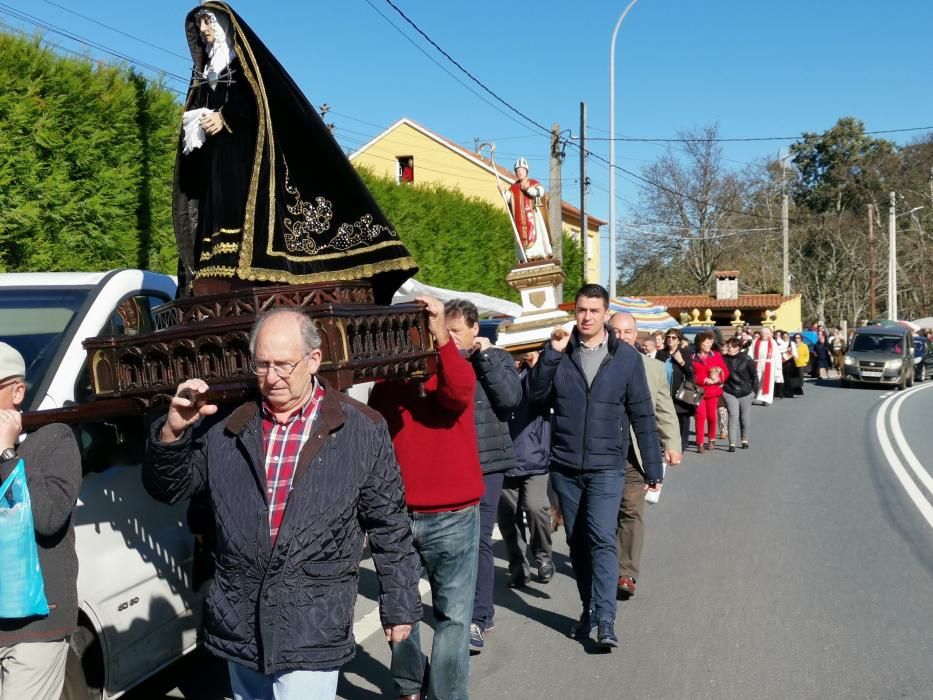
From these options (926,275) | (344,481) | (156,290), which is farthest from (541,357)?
(926,275)

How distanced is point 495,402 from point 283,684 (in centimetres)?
244

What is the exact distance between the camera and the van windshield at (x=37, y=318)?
430 centimetres

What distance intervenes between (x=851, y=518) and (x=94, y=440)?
7.75m

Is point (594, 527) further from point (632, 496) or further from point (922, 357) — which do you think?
point (922, 357)

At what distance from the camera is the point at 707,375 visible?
51.5 ft

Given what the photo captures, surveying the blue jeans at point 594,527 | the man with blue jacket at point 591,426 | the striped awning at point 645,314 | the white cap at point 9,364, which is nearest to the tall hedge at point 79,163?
the man with blue jacket at point 591,426

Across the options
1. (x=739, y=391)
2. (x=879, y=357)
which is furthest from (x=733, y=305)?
(x=739, y=391)

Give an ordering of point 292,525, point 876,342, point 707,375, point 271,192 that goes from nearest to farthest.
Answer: point 292,525 < point 271,192 < point 707,375 < point 876,342

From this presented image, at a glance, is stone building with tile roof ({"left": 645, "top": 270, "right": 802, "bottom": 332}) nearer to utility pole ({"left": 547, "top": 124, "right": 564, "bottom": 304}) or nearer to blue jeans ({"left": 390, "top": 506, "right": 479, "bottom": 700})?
utility pole ({"left": 547, "top": 124, "right": 564, "bottom": 304})

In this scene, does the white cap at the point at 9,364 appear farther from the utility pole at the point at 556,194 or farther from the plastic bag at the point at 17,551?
the utility pole at the point at 556,194

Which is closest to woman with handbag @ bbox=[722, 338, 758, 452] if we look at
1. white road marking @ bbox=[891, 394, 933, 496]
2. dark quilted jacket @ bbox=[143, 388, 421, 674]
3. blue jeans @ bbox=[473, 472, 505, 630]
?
white road marking @ bbox=[891, 394, 933, 496]

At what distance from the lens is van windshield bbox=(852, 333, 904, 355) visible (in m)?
31.5

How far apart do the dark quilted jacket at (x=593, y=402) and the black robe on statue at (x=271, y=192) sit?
2.28 m

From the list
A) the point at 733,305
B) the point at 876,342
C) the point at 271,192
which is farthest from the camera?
the point at 733,305
